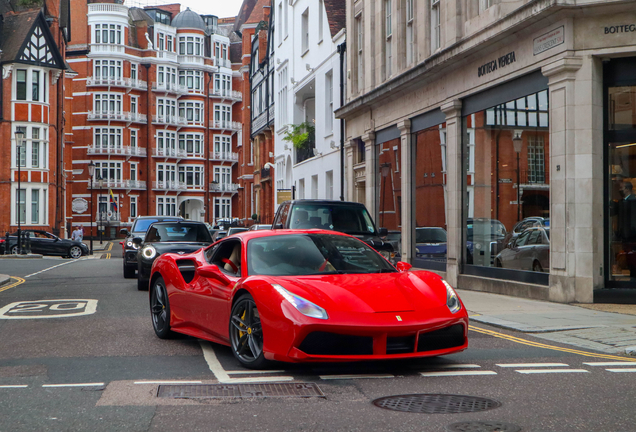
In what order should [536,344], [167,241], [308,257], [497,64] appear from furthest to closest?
[167,241] < [497,64] < [536,344] < [308,257]

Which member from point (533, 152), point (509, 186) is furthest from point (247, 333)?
point (509, 186)

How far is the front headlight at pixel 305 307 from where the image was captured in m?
6.54

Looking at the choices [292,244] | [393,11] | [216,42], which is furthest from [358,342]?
[216,42]

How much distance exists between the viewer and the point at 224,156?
297ft

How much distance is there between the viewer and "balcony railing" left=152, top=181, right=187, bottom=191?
83.9m

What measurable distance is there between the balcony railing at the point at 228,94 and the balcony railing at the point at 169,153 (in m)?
7.73

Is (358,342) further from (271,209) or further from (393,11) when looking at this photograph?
(271,209)

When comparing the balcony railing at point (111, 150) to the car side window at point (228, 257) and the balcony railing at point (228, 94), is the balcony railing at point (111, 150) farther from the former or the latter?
the car side window at point (228, 257)

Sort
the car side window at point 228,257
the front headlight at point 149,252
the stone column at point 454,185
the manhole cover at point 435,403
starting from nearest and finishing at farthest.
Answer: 1. the manhole cover at point 435,403
2. the car side window at point 228,257
3. the front headlight at point 149,252
4. the stone column at point 454,185

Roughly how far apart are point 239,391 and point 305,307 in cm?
92

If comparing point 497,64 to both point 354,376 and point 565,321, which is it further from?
point 354,376

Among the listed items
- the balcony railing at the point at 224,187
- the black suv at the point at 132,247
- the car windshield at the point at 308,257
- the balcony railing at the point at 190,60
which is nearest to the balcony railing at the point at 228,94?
the balcony railing at the point at 190,60

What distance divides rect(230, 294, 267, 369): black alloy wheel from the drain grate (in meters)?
0.62

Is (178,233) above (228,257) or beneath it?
above
